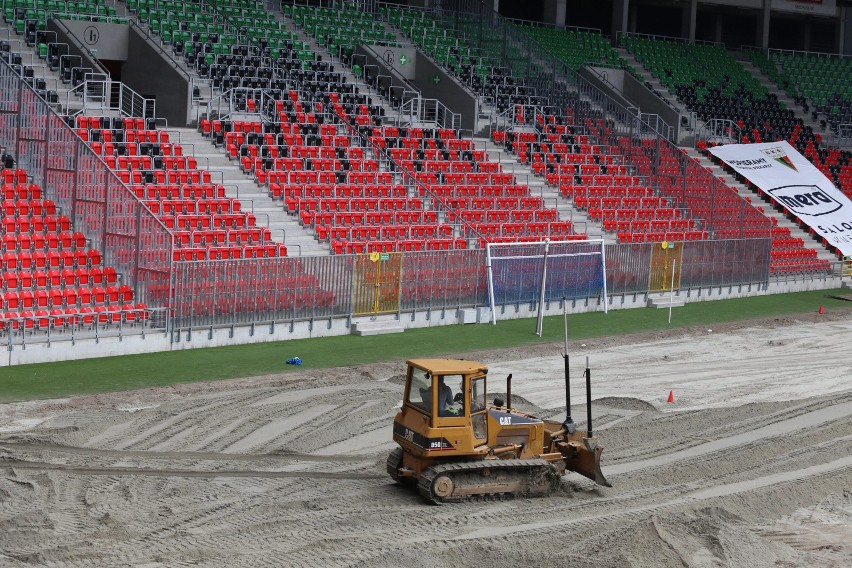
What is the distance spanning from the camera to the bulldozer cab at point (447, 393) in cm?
1588

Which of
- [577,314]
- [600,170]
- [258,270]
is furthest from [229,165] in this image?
[600,170]

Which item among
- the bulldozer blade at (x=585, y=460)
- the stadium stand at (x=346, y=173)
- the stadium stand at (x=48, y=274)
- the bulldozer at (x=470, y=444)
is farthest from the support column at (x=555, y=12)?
the bulldozer at (x=470, y=444)

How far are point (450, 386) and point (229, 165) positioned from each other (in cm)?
1933

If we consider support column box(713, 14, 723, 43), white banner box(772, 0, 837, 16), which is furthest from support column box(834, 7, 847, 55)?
support column box(713, 14, 723, 43)

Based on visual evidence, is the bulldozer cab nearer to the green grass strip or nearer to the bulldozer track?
the bulldozer track

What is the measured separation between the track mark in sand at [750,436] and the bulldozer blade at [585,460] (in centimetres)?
114

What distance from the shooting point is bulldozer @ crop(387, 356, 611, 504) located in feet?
52.4

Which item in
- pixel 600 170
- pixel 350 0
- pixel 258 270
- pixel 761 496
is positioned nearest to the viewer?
pixel 761 496

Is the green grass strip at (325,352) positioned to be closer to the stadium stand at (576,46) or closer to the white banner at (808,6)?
the stadium stand at (576,46)

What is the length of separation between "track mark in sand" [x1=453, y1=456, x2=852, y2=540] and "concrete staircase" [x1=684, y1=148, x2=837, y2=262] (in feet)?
86.9

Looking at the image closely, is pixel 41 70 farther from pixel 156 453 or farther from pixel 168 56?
pixel 156 453

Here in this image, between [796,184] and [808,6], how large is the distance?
1802cm

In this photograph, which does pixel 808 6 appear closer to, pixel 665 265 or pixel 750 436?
pixel 665 265

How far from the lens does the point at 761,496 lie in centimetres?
1731
